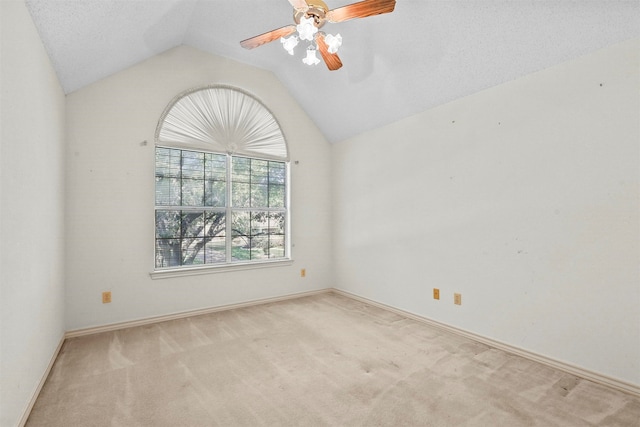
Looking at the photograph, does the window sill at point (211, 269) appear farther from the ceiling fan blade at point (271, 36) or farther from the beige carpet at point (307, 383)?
the ceiling fan blade at point (271, 36)

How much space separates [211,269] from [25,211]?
77.7 inches

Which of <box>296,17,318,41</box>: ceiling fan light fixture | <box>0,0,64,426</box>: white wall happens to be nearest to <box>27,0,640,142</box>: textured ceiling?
<box>0,0,64,426</box>: white wall

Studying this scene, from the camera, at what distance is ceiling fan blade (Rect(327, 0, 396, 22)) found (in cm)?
179

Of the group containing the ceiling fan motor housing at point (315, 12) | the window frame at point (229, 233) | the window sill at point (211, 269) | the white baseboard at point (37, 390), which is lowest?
the white baseboard at point (37, 390)

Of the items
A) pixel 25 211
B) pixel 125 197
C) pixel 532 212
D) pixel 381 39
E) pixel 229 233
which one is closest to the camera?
pixel 25 211

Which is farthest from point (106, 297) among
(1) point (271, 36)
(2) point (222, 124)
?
(1) point (271, 36)

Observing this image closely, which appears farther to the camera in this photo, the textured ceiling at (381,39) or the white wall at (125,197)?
the white wall at (125,197)

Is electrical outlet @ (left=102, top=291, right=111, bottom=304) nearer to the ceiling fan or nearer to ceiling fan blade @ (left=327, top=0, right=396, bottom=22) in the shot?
the ceiling fan

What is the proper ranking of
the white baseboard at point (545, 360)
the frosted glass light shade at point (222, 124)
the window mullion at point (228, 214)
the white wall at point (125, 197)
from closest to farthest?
the white baseboard at point (545, 360) < the white wall at point (125, 197) < the frosted glass light shade at point (222, 124) < the window mullion at point (228, 214)

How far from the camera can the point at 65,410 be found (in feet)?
5.63

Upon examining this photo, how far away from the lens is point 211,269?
3.47 metres

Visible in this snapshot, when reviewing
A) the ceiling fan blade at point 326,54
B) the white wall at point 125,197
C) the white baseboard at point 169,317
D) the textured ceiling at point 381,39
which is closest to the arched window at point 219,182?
the white wall at point 125,197

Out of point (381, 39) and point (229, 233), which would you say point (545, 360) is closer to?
point (381, 39)

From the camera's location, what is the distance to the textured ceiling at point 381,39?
6.35 ft
